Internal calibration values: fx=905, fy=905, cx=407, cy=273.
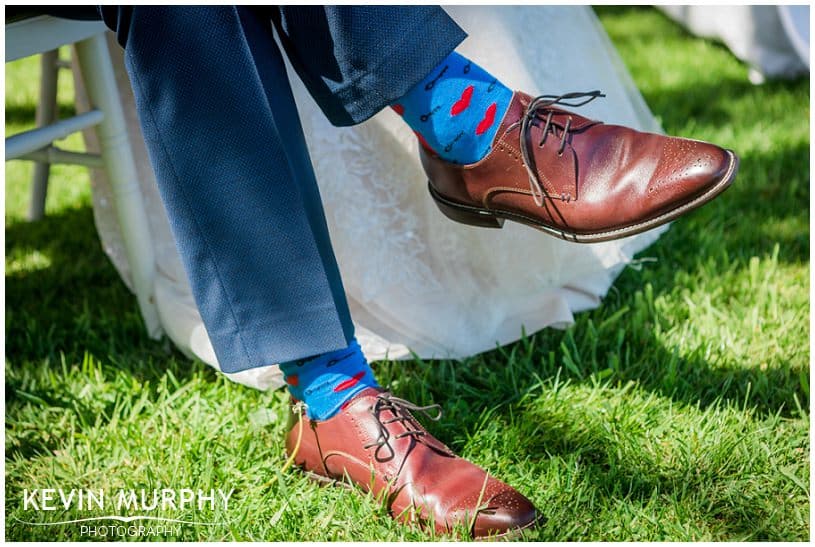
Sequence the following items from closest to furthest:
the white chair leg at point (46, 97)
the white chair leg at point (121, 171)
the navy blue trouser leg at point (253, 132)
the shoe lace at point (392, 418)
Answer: the navy blue trouser leg at point (253, 132), the shoe lace at point (392, 418), the white chair leg at point (121, 171), the white chair leg at point (46, 97)

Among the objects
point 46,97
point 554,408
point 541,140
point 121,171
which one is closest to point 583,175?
point 541,140

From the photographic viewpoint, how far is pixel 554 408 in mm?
1184

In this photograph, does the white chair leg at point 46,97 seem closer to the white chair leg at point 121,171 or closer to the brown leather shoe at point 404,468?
the white chair leg at point 121,171

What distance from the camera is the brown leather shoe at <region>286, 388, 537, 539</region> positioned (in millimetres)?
969

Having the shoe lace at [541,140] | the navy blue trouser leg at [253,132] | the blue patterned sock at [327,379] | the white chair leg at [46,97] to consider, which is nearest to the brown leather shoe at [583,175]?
the shoe lace at [541,140]

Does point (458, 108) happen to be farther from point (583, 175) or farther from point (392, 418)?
point (392, 418)

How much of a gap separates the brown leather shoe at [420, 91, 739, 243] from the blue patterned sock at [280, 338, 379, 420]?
0.80ft

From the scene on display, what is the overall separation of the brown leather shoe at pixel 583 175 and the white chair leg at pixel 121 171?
0.55 meters

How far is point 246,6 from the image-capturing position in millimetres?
956

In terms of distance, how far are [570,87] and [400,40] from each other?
0.54 metres

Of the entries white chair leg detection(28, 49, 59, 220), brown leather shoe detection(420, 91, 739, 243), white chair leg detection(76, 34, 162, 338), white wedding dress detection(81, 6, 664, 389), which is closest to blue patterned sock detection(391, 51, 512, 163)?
brown leather shoe detection(420, 91, 739, 243)

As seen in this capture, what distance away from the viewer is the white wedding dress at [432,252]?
1.32 metres

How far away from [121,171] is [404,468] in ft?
2.16

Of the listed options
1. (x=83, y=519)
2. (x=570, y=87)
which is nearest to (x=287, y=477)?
(x=83, y=519)
